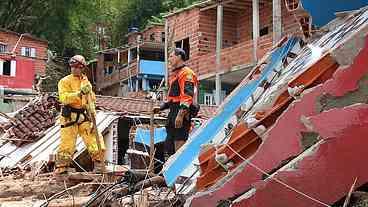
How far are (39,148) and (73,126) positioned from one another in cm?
253

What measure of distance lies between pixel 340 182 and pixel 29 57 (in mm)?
31786

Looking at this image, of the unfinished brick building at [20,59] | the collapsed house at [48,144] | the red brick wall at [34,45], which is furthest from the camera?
the red brick wall at [34,45]

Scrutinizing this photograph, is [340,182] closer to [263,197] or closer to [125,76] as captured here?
[263,197]

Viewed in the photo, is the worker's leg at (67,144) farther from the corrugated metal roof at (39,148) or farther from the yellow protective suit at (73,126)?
the corrugated metal roof at (39,148)

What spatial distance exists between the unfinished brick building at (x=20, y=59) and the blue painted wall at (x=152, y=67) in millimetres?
5802

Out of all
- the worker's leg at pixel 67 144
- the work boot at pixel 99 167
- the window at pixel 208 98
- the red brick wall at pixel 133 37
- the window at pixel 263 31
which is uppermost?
the red brick wall at pixel 133 37

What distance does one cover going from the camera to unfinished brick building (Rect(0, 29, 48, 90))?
32719mm

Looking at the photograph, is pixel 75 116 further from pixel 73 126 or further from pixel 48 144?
pixel 48 144

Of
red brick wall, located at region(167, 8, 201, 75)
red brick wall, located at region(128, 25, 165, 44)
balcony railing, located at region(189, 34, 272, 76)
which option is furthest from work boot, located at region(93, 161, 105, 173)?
red brick wall, located at region(128, 25, 165, 44)

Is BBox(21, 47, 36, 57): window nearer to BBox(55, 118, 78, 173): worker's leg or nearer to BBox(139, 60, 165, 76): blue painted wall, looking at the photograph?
BBox(139, 60, 165, 76): blue painted wall

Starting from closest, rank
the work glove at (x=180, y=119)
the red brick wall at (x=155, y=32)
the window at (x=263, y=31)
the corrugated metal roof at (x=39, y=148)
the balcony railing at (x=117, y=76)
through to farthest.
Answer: the work glove at (x=180, y=119), the corrugated metal roof at (x=39, y=148), the window at (x=263, y=31), the balcony railing at (x=117, y=76), the red brick wall at (x=155, y=32)

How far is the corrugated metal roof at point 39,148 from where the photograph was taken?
10652mm

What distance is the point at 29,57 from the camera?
3403cm

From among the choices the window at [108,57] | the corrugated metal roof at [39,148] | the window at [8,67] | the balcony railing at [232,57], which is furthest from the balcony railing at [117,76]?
the corrugated metal roof at [39,148]
